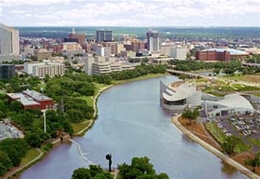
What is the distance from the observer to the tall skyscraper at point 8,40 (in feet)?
103

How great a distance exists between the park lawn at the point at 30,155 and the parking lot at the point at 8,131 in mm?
848

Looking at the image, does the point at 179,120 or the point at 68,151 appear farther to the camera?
the point at 179,120

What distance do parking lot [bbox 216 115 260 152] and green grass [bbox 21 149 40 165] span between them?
4455mm

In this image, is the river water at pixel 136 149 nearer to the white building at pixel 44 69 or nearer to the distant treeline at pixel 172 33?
the white building at pixel 44 69

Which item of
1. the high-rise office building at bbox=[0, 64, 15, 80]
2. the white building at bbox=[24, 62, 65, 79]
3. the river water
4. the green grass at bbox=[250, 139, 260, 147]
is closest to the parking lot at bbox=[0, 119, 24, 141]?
the river water

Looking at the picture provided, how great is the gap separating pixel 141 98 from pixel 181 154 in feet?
23.6

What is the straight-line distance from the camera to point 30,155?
31.0 feet

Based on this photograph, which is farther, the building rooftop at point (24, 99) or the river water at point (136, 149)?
the building rooftop at point (24, 99)

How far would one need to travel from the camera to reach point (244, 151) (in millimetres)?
9625

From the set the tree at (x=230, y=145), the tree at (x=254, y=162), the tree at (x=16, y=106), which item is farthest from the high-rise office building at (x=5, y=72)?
the tree at (x=254, y=162)

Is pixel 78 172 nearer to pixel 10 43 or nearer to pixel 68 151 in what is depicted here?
pixel 68 151

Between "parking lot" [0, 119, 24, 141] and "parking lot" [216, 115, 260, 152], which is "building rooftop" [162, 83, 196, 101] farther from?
"parking lot" [0, 119, 24, 141]

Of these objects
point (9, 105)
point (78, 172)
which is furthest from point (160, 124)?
point (78, 172)

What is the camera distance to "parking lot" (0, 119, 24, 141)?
1034 centimetres
